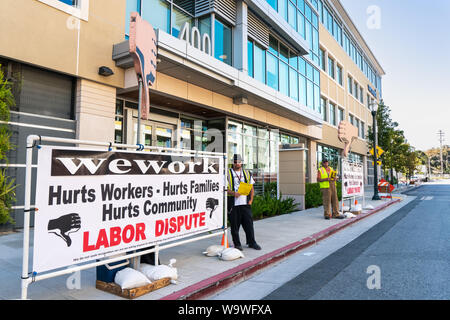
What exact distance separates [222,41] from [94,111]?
6.88 meters

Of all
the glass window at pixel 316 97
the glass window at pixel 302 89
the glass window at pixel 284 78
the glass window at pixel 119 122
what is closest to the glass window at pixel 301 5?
the glass window at pixel 302 89

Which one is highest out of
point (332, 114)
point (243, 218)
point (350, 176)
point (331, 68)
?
point (331, 68)

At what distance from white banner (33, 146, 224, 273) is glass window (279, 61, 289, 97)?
45.3 feet

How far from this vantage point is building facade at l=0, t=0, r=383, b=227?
308 inches

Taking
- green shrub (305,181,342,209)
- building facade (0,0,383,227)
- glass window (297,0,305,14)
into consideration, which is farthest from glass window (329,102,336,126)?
green shrub (305,181,342,209)

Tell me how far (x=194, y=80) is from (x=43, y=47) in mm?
5055

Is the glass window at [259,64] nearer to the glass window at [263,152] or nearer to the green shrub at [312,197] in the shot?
the glass window at [263,152]

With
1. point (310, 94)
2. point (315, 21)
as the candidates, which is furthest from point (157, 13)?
point (315, 21)

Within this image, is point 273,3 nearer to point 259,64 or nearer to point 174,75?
point 259,64

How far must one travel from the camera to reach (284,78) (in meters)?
18.2

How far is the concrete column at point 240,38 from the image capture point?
13.4 metres

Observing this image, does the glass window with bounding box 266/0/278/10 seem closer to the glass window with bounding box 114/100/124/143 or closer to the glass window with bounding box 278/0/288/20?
the glass window with bounding box 278/0/288/20

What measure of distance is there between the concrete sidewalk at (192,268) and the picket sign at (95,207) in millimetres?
367

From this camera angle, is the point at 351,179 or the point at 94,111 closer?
the point at 94,111
